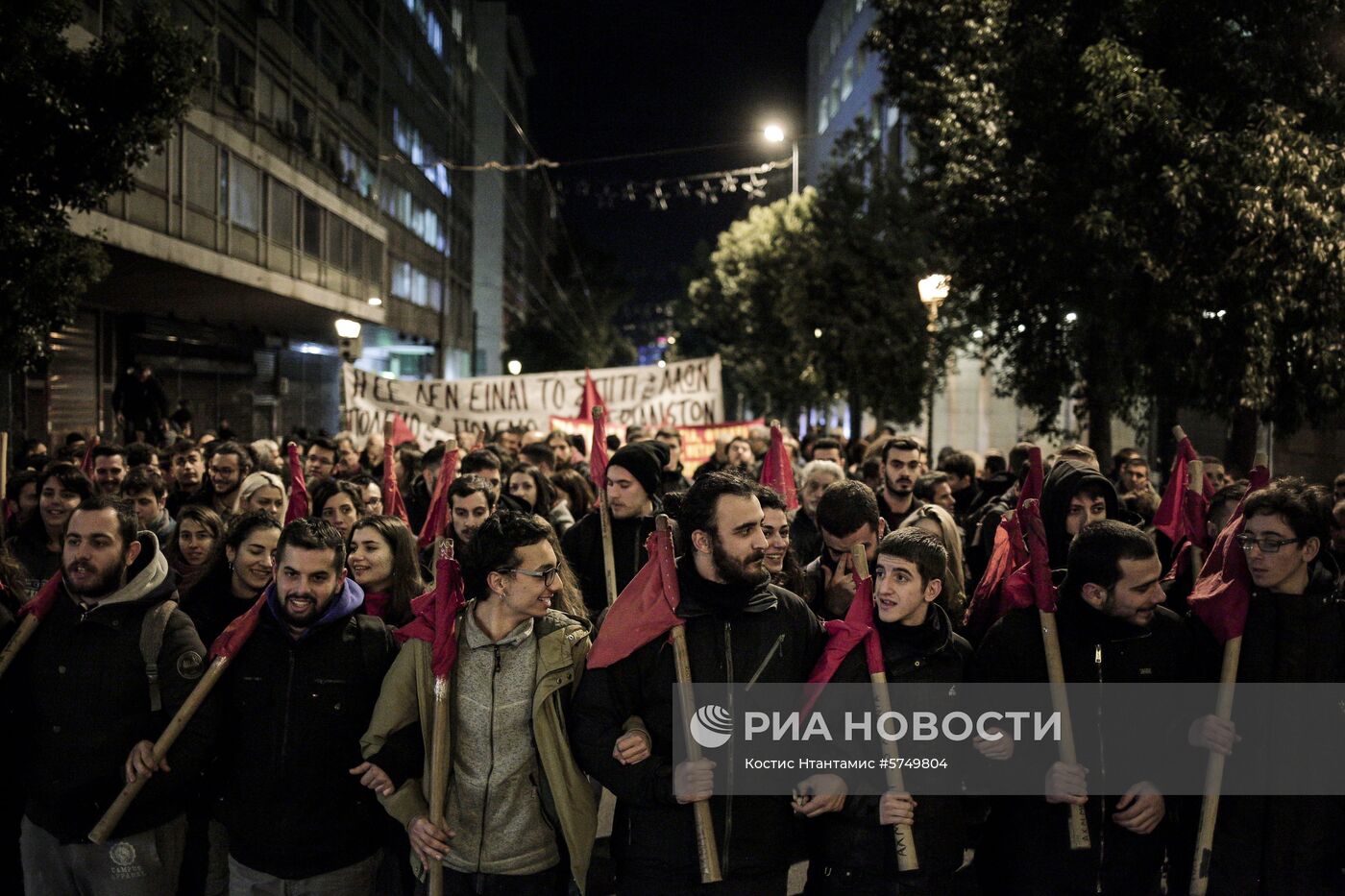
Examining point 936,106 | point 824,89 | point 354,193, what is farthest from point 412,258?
point 936,106

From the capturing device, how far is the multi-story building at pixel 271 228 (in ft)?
58.2

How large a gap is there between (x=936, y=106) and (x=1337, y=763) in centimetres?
1200

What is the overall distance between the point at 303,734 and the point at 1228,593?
10.7 ft

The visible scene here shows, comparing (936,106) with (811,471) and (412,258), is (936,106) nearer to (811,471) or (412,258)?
(811,471)

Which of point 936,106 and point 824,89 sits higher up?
point 824,89

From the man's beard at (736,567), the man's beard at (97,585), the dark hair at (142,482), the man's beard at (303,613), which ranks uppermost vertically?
the dark hair at (142,482)

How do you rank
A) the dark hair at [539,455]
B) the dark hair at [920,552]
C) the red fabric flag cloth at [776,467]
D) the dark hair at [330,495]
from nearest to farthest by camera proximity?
the dark hair at [920,552]
the dark hair at [330,495]
the red fabric flag cloth at [776,467]
the dark hair at [539,455]

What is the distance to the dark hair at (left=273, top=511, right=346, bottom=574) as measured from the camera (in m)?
3.84

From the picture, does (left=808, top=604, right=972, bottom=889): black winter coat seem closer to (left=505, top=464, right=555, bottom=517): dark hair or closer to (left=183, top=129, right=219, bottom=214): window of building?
(left=505, top=464, right=555, bottom=517): dark hair

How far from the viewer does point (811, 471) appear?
722 centimetres

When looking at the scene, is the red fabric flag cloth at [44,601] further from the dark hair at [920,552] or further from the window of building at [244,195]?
the window of building at [244,195]

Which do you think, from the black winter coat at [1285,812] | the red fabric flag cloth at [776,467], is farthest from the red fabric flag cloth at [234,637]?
the red fabric flag cloth at [776,467]

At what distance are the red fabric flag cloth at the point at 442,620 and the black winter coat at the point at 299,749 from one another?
26 cm

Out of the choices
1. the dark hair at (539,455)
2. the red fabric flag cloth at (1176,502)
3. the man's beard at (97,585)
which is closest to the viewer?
the man's beard at (97,585)
